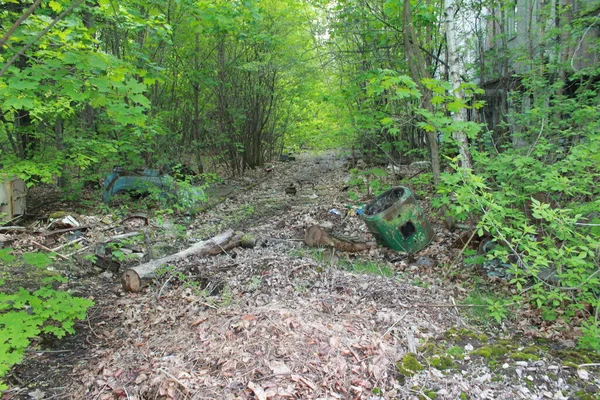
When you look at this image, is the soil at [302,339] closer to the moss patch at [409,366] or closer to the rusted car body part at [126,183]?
the moss patch at [409,366]

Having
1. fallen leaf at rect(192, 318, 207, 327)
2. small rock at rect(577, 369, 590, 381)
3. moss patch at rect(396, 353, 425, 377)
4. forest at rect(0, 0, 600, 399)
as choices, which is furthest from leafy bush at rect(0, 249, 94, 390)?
small rock at rect(577, 369, 590, 381)

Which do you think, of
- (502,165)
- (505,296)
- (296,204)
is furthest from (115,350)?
(296,204)

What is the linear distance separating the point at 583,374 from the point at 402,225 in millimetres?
2795

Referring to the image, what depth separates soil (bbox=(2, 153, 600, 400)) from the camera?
2.59 meters

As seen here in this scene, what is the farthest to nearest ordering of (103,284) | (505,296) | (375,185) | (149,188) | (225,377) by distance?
(149,188) → (375,185) → (103,284) → (505,296) → (225,377)

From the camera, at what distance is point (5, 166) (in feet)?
21.1

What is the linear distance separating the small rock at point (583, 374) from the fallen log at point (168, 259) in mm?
4184

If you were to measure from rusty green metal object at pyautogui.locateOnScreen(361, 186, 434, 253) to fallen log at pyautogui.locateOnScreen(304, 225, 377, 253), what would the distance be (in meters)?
0.33

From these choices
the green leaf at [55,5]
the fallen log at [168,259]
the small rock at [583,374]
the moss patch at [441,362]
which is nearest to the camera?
the small rock at [583,374]

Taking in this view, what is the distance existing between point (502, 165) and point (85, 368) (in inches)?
190

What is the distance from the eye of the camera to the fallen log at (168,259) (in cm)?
451

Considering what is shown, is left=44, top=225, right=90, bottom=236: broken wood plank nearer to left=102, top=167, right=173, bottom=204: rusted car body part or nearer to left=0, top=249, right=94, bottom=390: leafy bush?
left=102, top=167, right=173, bottom=204: rusted car body part

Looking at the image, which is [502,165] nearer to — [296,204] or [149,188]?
[296,204]

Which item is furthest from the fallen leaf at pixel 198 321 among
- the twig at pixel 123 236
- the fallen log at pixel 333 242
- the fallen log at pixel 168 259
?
the twig at pixel 123 236
